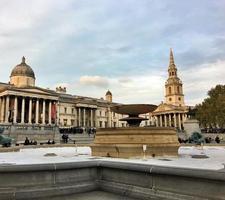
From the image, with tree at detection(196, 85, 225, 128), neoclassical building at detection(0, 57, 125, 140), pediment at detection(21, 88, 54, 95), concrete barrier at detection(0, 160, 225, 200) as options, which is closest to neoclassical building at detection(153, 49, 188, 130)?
neoclassical building at detection(0, 57, 125, 140)

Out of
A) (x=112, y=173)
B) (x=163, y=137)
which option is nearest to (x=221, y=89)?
(x=163, y=137)

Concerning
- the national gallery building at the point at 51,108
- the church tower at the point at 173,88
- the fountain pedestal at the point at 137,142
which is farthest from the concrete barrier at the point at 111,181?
the church tower at the point at 173,88

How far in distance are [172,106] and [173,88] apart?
10898 mm

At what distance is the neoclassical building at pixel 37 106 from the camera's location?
211 ft

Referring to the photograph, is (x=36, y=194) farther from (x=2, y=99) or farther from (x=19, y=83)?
(x=19, y=83)

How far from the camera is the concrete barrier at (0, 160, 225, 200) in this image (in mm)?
5273

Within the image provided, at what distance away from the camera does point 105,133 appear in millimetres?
11328

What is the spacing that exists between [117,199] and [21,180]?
232 centimetres

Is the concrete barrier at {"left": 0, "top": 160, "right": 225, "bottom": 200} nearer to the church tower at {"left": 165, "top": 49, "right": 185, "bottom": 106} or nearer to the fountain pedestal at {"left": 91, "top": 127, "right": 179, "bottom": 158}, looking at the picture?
the fountain pedestal at {"left": 91, "top": 127, "right": 179, "bottom": 158}

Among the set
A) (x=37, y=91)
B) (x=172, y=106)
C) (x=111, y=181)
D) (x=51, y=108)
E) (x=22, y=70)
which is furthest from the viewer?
(x=172, y=106)

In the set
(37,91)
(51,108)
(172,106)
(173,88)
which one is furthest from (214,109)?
(173,88)

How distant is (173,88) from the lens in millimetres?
112125

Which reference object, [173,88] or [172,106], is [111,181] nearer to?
[172,106]

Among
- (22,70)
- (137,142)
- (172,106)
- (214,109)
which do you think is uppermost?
(22,70)
